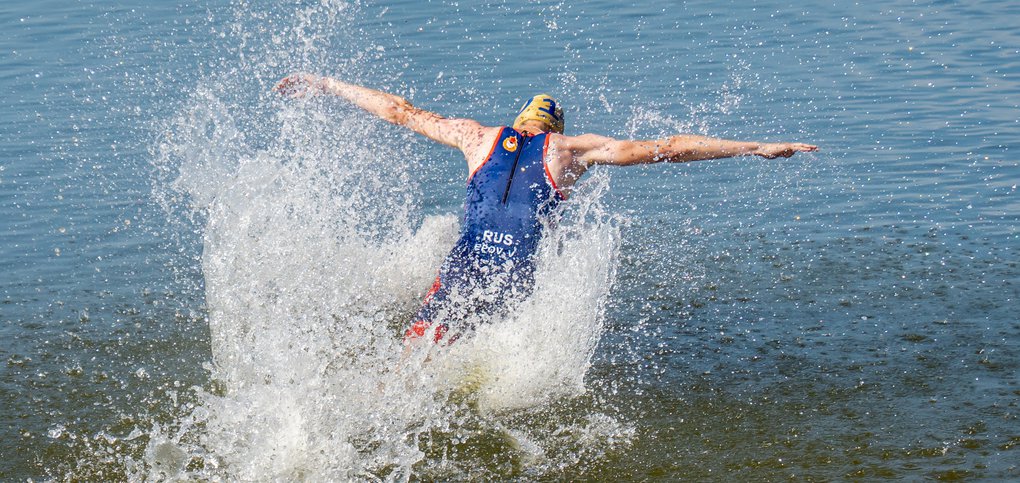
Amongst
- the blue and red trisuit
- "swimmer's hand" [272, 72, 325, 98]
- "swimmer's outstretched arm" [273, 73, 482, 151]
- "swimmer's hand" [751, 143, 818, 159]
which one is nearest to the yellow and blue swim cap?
"swimmer's outstretched arm" [273, 73, 482, 151]

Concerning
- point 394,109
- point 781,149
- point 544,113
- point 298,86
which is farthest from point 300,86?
point 781,149

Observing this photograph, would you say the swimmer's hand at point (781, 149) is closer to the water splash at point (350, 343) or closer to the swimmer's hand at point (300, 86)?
the water splash at point (350, 343)

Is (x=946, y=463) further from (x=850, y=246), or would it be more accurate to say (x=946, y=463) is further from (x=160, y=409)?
(x=160, y=409)

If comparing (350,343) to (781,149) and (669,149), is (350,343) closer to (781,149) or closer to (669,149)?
(669,149)

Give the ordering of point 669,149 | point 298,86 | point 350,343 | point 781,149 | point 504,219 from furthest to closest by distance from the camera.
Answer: point 298,86, point 350,343, point 504,219, point 669,149, point 781,149

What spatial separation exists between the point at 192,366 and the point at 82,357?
0.81 meters

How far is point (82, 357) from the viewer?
26.1 ft

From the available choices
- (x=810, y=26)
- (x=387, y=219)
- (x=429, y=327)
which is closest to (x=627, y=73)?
(x=810, y=26)

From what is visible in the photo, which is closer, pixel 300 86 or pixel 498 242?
pixel 498 242

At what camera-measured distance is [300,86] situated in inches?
319

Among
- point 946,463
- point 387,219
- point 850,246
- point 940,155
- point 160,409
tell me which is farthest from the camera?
point 940,155

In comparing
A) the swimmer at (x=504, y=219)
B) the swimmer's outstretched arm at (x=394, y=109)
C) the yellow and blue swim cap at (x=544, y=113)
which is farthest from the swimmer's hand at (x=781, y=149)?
the swimmer's outstretched arm at (x=394, y=109)

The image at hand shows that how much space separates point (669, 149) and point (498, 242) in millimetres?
1228

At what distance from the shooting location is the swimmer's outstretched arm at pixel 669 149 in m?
6.70
